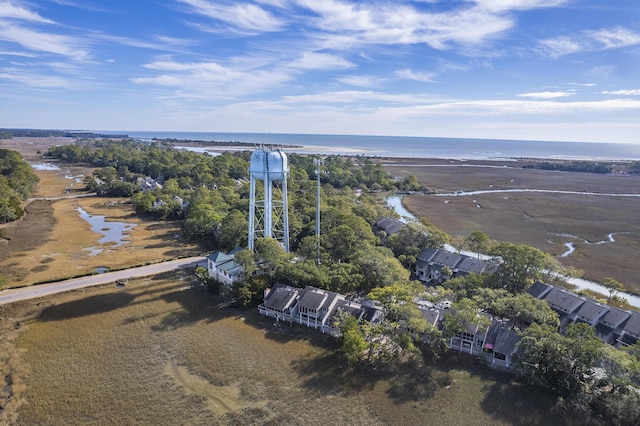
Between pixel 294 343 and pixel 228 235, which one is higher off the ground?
pixel 228 235

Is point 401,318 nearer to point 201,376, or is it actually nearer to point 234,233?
point 201,376

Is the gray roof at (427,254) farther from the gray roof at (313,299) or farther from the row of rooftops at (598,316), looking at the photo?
the gray roof at (313,299)

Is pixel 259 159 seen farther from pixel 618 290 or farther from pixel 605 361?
pixel 618 290

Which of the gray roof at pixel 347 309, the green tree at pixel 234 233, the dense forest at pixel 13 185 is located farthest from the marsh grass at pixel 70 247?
the gray roof at pixel 347 309

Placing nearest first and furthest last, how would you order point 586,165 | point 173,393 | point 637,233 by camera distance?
point 173,393, point 637,233, point 586,165

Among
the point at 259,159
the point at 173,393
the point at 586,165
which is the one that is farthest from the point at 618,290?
the point at 586,165

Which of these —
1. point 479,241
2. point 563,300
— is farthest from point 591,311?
point 479,241
